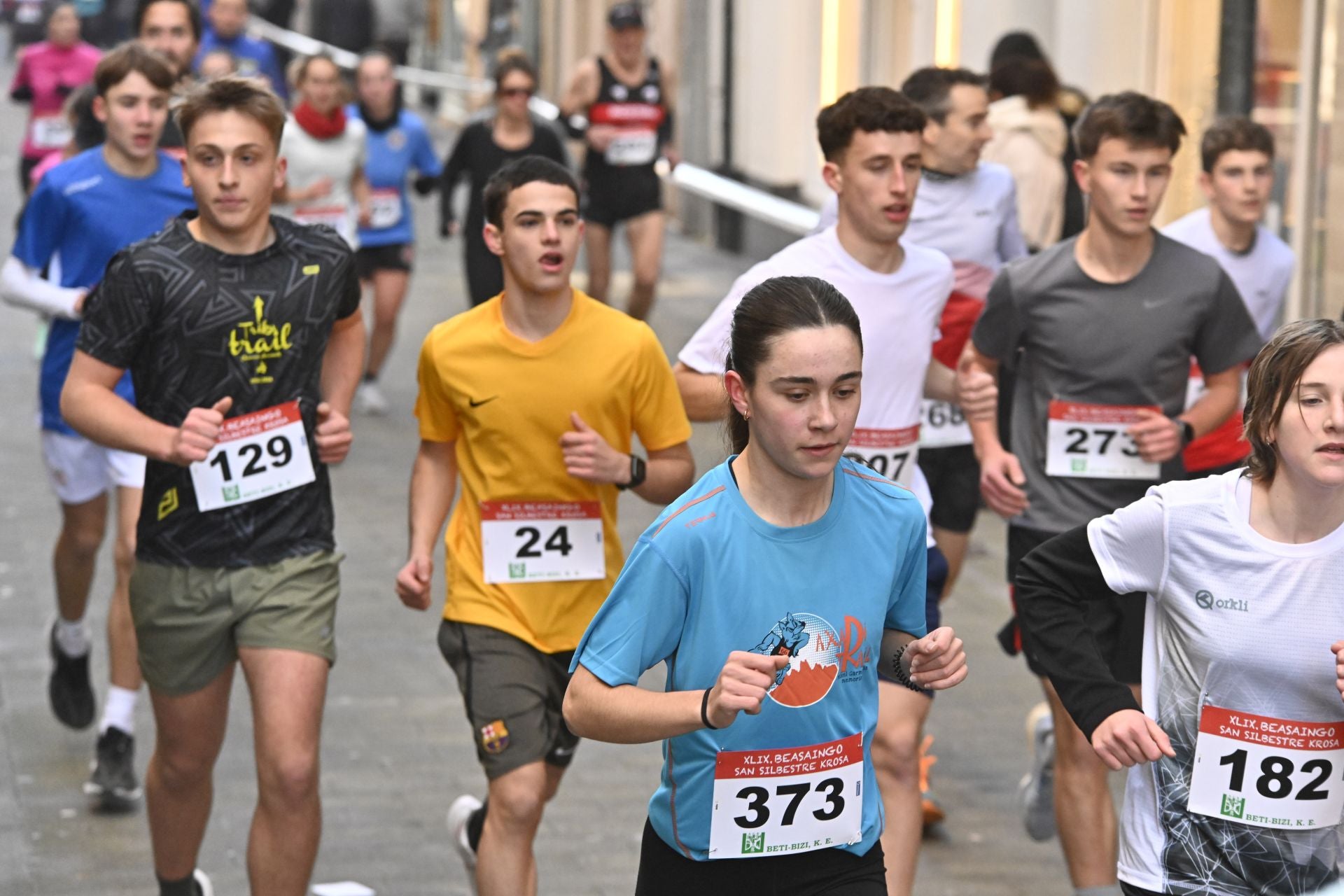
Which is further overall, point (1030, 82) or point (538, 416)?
point (1030, 82)

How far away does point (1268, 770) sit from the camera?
12.6 ft

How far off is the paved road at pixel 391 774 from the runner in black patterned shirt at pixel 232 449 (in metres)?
0.95

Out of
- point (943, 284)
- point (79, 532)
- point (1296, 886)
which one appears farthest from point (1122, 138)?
point (79, 532)

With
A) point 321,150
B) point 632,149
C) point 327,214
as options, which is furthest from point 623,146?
point 327,214

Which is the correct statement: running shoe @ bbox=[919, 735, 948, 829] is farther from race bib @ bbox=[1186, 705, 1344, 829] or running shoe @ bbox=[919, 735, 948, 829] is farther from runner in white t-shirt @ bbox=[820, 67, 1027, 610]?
race bib @ bbox=[1186, 705, 1344, 829]

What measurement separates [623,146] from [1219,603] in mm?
10788

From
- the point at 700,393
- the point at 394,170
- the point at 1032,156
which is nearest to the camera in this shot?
the point at 700,393

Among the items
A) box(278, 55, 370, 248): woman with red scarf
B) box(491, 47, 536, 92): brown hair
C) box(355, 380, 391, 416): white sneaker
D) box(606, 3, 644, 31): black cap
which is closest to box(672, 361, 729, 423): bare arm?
box(278, 55, 370, 248): woman with red scarf

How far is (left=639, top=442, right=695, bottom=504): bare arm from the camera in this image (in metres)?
5.32

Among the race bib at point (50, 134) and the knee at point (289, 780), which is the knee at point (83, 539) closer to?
the knee at point (289, 780)

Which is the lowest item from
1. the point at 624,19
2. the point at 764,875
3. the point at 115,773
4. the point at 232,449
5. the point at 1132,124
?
the point at 115,773

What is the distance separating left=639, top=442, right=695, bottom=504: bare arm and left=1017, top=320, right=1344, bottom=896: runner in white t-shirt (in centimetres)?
144

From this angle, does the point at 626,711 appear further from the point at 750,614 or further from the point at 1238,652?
the point at 1238,652

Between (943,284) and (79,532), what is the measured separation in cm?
305
